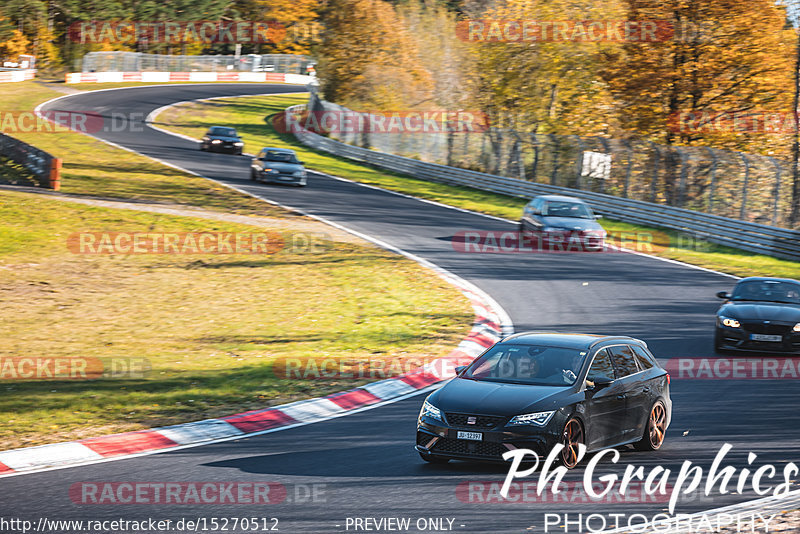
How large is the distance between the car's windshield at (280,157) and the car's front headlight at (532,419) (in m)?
29.1

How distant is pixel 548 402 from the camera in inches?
369

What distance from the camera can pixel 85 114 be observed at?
5316 centimetres

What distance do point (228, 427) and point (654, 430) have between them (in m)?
5.07

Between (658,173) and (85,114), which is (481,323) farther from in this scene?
(85,114)

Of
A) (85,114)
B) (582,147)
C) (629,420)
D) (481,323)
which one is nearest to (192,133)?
(85,114)

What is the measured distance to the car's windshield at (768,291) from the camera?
57.6 feet

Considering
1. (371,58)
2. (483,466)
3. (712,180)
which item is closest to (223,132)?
(371,58)

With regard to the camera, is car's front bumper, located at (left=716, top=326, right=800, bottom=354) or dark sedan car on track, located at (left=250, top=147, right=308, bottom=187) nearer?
car's front bumper, located at (left=716, top=326, right=800, bottom=354)

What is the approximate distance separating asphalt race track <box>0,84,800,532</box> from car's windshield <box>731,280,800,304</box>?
3.49 ft

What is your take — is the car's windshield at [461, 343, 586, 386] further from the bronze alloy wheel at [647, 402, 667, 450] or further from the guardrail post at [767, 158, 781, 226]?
the guardrail post at [767, 158, 781, 226]

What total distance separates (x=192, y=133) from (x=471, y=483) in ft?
150

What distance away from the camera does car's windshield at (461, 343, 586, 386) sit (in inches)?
394

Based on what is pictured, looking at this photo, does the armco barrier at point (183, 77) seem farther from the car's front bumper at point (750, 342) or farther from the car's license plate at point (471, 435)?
the car's license plate at point (471, 435)

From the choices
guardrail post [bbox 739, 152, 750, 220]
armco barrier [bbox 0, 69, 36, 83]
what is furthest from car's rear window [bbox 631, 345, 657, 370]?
armco barrier [bbox 0, 69, 36, 83]
